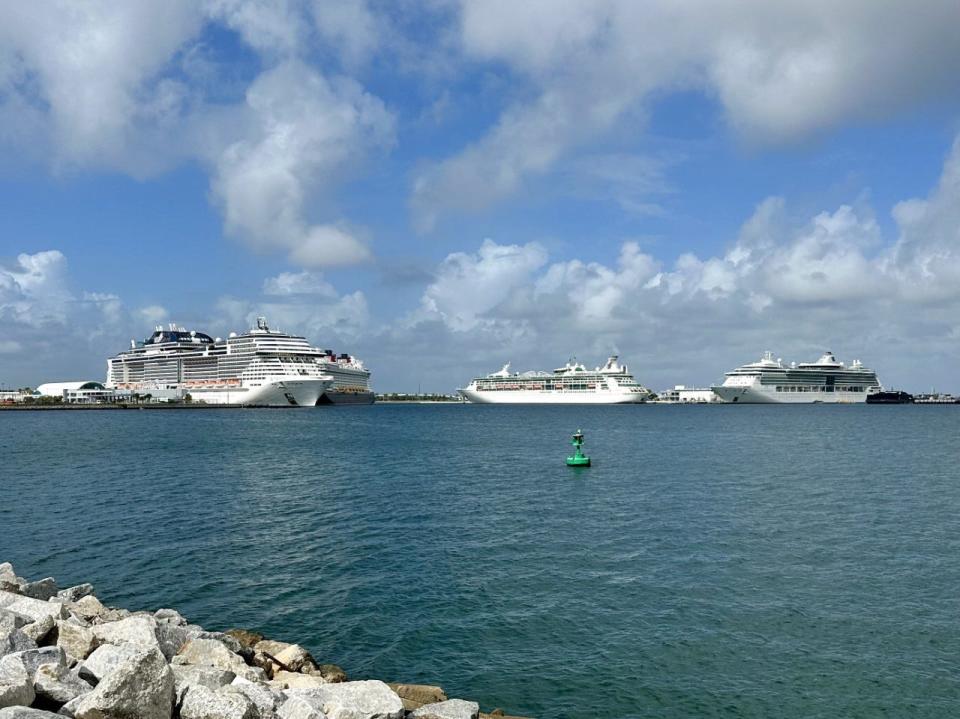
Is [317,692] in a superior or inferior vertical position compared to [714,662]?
superior

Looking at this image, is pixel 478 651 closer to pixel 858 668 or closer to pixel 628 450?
pixel 858 668

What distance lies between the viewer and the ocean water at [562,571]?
39.4 ft

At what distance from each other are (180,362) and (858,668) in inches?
6053

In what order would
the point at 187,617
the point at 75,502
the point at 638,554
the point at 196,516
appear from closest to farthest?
the point at 187,617
the point at 638,554
the point at 196,516
the point at 75,502

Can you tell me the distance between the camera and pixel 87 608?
12.6 m

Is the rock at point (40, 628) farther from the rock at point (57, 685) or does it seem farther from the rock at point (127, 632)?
the rock at point (57, 685)

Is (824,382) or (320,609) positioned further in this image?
(824,382)

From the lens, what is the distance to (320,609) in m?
15.7

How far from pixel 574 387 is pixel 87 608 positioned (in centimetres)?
15748

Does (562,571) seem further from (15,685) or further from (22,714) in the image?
(22,714)

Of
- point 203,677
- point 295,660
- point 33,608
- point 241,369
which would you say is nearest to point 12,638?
point 203,677

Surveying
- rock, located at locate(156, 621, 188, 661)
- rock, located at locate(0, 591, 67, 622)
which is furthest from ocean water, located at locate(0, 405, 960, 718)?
rock, located at locate(0, 591, 67, 622)

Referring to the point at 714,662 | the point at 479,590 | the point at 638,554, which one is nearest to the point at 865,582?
the point at 638,554

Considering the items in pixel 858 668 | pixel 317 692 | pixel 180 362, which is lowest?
pixel 858 668
